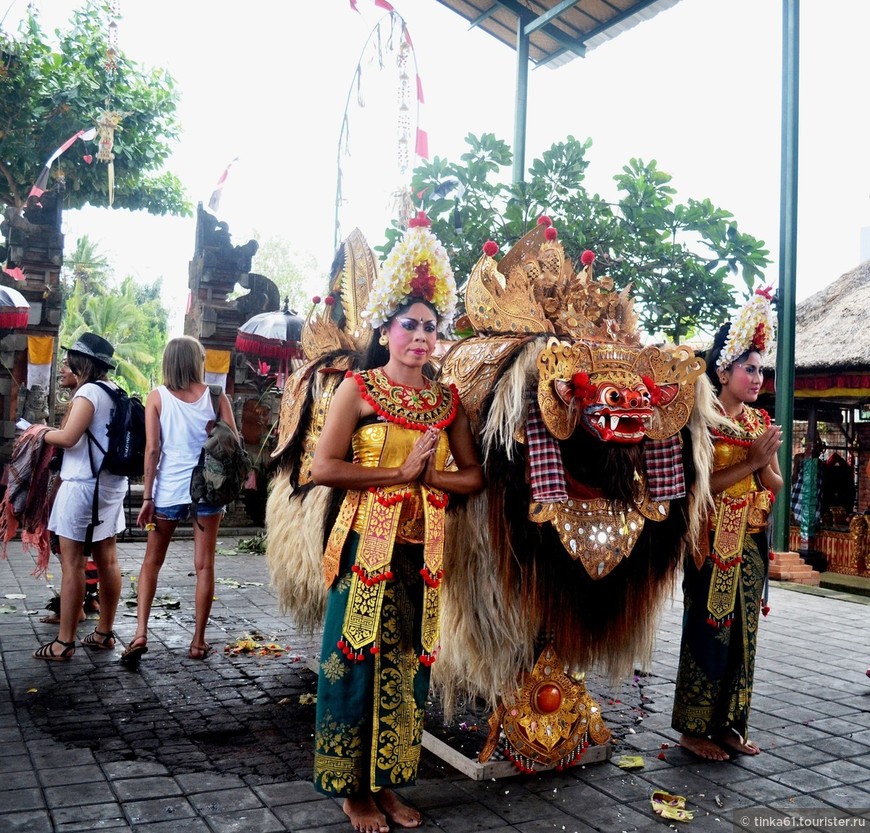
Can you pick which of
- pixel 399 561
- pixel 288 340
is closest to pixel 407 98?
pixel 288 340

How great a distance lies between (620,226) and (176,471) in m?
3.80

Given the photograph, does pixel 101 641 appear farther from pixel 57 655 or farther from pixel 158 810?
pixel 158 810

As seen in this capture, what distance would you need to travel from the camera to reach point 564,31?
10.8 meters

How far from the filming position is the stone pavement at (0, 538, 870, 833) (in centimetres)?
286

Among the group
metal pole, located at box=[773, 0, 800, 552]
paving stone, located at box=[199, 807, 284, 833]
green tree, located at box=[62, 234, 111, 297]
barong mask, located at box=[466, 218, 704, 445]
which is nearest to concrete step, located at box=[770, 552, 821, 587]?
metal pole, located at box=[773, 0, 800, 552]

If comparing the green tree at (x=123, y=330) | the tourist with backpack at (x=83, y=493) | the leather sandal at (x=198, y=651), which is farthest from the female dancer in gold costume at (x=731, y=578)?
the green tree at (x=123, y=330)

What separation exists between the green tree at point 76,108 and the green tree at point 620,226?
12100mm

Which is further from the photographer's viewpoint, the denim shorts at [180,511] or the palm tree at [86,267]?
the palm tree at [86,267]

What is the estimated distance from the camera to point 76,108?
57.9 ft

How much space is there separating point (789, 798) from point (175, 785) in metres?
2.21

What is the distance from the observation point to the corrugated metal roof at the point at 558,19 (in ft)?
32.0

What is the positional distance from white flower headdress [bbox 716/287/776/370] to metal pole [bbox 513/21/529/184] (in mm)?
6600

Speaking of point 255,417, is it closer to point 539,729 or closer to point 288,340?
point 288,340

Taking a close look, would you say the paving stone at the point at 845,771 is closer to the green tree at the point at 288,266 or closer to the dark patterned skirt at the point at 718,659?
the dark patterned skirt at the point at 718,659
